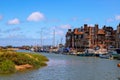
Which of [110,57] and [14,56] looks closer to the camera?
[14,56]

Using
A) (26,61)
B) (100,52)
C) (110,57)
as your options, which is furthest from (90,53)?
(26,61)

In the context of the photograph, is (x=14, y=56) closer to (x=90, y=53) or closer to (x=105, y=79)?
(x=105, y=79)

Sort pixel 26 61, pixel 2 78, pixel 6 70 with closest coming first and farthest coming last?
pixel 2 78 → pixel 6 70 → pixel 26 61

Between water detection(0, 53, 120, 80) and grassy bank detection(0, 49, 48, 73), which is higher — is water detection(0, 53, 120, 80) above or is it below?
below

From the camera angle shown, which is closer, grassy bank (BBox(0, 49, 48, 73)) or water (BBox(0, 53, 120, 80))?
water (BBox(0, 53, 120, 80))

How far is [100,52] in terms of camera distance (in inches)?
7608

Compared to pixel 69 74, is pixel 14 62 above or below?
above

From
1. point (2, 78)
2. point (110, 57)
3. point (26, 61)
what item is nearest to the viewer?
point (2, 78)

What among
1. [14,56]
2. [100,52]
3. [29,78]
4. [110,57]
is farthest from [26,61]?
[100,52]

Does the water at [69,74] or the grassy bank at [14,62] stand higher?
the grassy bank at [14,62]

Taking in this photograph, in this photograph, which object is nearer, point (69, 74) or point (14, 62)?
point (69, 74)

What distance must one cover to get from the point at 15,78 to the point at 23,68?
18259 millimetres

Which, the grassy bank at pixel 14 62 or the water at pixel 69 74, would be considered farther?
the grassy bank at pixel 14 62

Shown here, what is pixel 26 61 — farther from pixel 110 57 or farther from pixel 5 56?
pixel 110 57
